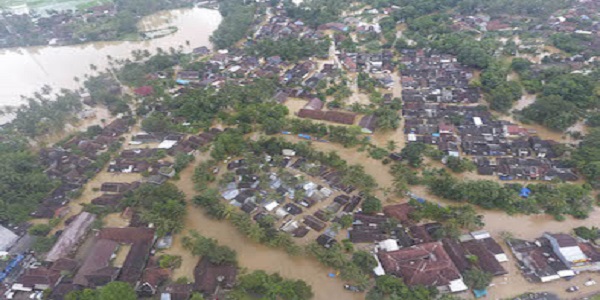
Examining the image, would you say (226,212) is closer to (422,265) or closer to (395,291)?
(395,291)

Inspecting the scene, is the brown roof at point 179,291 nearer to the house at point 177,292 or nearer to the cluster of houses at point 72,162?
the house at point 177,292

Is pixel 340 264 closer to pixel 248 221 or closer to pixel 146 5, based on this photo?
pixel 248 221

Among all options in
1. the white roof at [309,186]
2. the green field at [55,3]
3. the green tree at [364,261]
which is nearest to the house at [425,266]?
the green tree at [364,261]

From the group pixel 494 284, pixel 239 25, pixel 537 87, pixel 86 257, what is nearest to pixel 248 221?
pixel 86 257

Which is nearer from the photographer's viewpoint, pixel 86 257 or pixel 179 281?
pixel 179 281

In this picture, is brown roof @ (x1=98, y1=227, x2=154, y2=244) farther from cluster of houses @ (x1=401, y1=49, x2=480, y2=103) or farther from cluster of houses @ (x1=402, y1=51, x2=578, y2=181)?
cluster of houses @ (x1=401, y1=49, x2=480, y2=103)

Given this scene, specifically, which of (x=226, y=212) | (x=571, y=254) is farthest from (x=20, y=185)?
(x=571, y=254)
